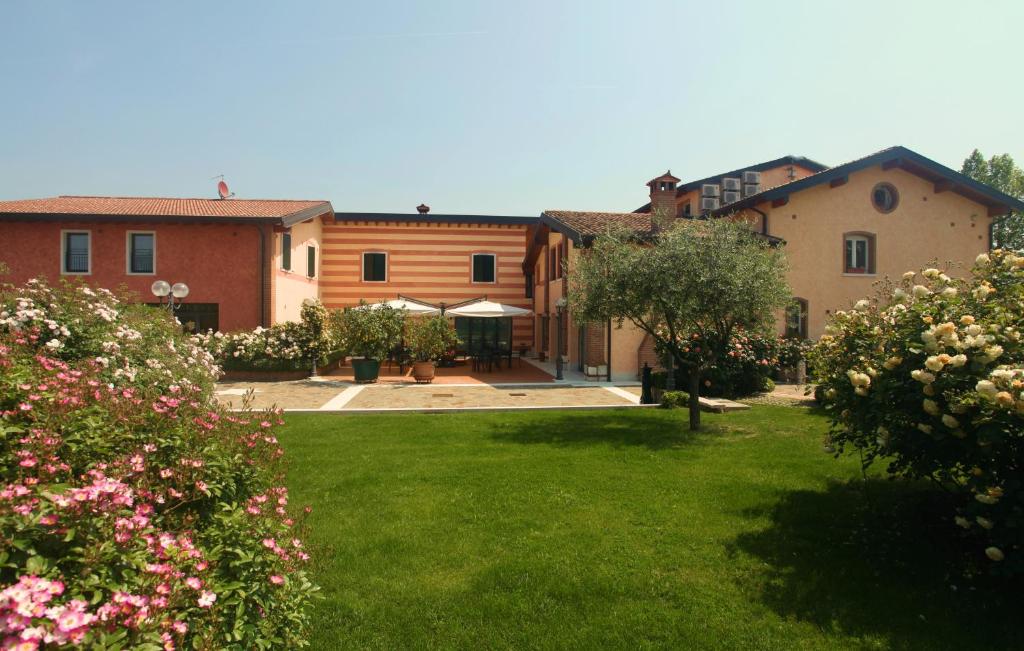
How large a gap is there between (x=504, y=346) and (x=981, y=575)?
2304 centimetres

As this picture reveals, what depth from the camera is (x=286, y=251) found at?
72.3 ft

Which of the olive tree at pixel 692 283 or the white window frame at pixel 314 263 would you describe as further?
the white window frame at pixel 314 263

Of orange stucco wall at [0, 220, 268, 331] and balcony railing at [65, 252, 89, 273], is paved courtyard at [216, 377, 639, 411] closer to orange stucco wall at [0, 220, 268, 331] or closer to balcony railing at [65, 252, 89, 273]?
orange stucco wall at [0, 220, 268, 331]

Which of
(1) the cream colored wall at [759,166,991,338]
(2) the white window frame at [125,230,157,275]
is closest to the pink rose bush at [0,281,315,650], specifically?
(2) the white window frame at [125,230,157,275]

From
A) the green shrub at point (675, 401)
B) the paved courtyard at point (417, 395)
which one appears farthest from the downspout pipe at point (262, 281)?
the green shrub at point (675, 401)

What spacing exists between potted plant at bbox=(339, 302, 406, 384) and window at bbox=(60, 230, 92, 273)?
9480 millimetres

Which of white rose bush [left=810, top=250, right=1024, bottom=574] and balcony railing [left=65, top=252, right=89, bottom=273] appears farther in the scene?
balcony railing [left=65, top=252, right=89, bottom=273]

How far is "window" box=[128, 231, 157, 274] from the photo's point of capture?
67.4 ft

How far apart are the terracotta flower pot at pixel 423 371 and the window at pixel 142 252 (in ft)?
34.3

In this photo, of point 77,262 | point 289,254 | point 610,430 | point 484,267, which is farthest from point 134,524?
point 484,267

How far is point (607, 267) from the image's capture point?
10500 millimetres

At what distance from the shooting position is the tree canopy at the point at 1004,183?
114ft

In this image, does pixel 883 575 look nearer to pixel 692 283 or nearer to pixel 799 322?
pixel 692 283

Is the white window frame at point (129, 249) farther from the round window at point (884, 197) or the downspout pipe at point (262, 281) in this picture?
the round window at point (884, 197)
